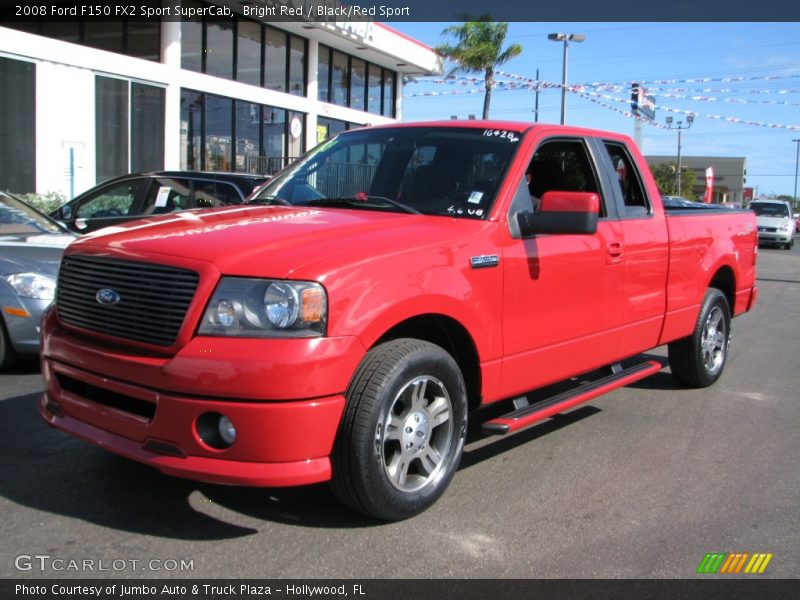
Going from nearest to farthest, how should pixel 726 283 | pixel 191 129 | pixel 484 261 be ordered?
pixel 484 261 < pixel 726 283 < pixel 191 129

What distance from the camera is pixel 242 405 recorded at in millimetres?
3053

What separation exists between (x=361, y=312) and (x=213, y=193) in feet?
19.2

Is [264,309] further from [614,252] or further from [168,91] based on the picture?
[168,91]

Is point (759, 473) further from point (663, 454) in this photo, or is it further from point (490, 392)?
point (490, 392)

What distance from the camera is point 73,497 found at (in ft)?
12.4

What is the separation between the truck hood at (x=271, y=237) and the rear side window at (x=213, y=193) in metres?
4.34

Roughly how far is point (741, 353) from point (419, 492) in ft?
19.2

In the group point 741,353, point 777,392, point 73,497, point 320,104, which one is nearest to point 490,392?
point 73,497

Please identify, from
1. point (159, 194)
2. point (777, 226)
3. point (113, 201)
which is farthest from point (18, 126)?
point (777, 226)

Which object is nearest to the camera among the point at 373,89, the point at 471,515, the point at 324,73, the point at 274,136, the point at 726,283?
the point at 471,515

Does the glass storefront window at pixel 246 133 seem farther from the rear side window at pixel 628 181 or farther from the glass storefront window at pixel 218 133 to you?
the rear side window at pixel 628 181

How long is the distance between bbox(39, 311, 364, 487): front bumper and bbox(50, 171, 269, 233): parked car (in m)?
5.41

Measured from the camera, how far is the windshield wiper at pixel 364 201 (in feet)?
13.8
